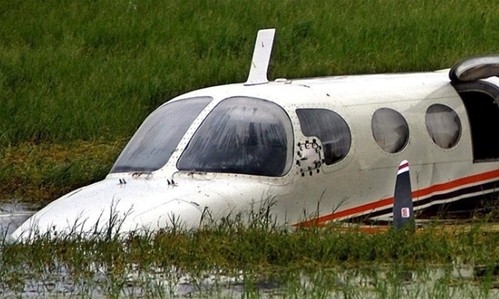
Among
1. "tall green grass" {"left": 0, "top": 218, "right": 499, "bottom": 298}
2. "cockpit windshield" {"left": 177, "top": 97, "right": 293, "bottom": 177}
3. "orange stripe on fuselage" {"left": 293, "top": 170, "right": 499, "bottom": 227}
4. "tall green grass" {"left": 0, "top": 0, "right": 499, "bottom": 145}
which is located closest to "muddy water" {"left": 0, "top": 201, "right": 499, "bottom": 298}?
"tall green grass" {"left": 0, "top": 218, "right": 499, "bottom": 298}

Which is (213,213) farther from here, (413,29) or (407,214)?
(413,29)

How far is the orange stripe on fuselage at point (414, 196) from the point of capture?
13.2m

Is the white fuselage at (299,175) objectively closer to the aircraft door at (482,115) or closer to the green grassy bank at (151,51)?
the aircraft door at (482,115)

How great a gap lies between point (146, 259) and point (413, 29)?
52.5ft

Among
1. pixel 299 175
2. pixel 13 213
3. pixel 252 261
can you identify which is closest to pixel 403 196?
pixel 299 175

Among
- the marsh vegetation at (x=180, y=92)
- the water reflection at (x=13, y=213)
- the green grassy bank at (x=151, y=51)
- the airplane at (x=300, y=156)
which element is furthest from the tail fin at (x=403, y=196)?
the green grassy bank at (x=151, y=51)

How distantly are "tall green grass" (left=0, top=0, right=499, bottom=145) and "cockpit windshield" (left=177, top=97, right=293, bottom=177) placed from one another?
25.6 ft

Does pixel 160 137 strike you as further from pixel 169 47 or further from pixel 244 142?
pixel 169 47

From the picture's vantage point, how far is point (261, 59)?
1515 centimetres

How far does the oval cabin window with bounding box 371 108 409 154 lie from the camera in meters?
13.9

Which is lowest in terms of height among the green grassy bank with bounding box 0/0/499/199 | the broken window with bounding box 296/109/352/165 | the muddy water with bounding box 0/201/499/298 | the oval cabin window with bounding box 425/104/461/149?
the muddy water with bounding box 0/201/499/298

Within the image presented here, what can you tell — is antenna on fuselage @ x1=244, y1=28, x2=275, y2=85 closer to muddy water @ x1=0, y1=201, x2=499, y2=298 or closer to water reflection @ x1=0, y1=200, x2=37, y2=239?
water reflection @ x1=0, y1=200, x2=37, y2=239

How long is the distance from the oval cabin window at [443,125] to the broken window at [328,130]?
1058mm

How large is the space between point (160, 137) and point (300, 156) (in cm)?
130
